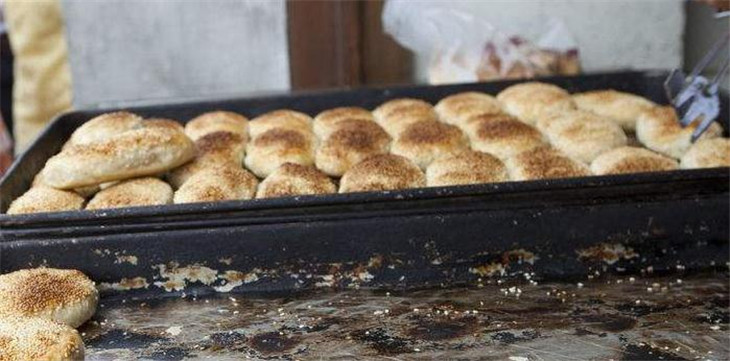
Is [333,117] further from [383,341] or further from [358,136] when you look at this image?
[383,341]

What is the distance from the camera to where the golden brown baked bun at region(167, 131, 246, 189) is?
279 cm

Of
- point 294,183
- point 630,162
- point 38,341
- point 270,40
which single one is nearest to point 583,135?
point 630,162

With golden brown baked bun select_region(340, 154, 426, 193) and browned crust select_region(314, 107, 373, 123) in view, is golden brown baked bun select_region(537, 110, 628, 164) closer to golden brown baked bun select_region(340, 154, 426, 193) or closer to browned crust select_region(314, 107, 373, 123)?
golden brown baked bun select_region(340, 154, 426, 193)

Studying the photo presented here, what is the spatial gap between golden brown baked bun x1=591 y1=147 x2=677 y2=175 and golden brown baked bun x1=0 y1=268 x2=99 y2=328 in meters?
1.52

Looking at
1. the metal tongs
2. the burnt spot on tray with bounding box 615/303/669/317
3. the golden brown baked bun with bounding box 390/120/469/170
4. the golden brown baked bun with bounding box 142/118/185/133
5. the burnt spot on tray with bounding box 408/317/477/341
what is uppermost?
the metal tongs

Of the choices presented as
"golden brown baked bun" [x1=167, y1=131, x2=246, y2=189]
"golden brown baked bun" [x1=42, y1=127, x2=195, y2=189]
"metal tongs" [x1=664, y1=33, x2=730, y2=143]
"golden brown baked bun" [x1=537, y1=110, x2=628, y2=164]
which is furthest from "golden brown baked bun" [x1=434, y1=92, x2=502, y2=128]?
"golden brown baked bun" [x1=42, y1=127, x2=195, y2=189]

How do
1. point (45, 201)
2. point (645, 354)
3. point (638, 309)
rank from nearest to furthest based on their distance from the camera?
point (645, 354), point (638, 309), point (45, 201)

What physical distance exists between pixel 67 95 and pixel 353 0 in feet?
5.90

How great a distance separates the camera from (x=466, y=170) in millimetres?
2666

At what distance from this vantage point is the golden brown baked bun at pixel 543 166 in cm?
266

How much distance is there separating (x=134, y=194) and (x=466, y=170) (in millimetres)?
970

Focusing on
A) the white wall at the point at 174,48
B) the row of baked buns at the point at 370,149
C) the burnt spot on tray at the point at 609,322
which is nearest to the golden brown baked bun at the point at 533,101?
the row of baked buns at the point at 370,149

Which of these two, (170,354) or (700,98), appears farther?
(700,98)

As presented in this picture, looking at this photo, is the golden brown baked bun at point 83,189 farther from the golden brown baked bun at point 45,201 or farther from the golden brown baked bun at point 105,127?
the golden brown baked bun at point 105,127
